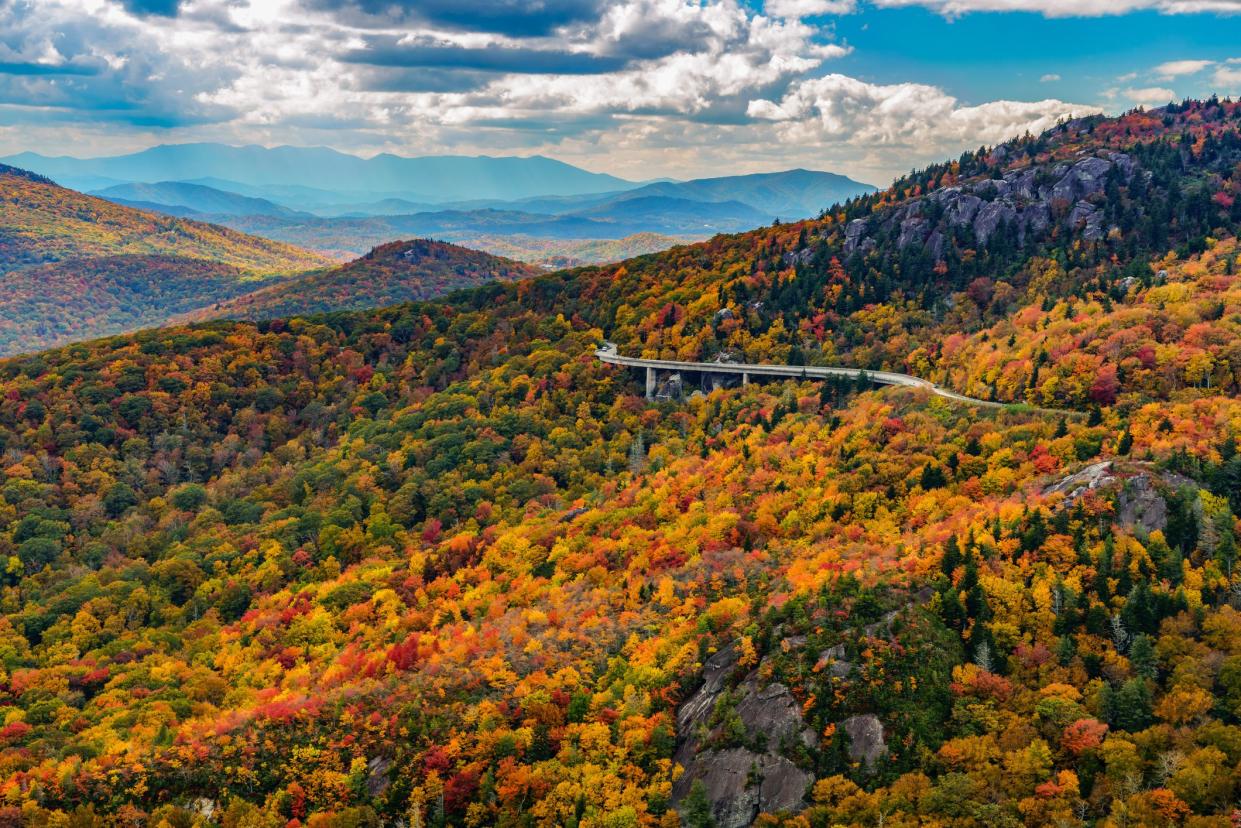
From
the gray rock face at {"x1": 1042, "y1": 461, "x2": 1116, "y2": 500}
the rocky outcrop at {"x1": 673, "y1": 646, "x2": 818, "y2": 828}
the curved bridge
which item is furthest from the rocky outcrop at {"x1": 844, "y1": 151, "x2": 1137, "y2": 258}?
the rocky outcrop at {"x1": 673, "y1": 646, "x2": 818, "y2": 828}

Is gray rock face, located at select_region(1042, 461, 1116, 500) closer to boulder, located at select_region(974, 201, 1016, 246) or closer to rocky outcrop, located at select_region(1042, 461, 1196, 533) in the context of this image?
rocky outcrop, located at select_region(1042, 461, 1196, 533)

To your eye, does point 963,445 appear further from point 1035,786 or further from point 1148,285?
point 1148,285

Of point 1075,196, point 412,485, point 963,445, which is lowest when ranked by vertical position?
point 412,485

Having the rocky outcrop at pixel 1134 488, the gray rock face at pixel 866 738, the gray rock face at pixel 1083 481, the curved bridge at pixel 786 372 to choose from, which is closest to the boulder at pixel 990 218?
the curved bridge at pixel 786 372

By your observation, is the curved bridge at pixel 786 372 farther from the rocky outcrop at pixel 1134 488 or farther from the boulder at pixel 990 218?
the boulder at pixel 990 218

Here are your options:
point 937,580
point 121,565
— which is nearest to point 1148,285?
point 937,580

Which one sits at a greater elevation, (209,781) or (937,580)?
(937,580)

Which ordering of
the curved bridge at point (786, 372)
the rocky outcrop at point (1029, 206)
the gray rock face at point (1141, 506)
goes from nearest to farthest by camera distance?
1. the gray rock face at point (1141, 506)
2. the curved bridge at point (786, 372)
3. the rocky outcrop at point (1029, 206)

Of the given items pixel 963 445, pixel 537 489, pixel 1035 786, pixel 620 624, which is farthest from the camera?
pixel 537 489
